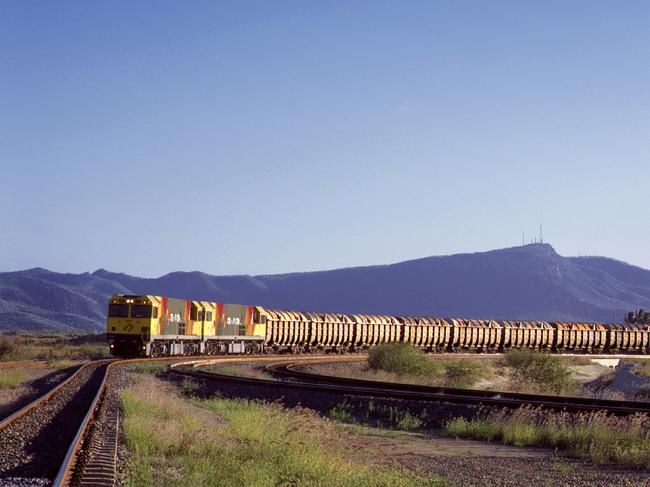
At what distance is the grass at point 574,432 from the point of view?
15.2m

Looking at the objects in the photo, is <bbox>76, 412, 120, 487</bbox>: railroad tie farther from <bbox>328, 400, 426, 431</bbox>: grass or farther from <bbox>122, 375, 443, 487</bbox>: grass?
<bbox>328, 400, 426, 431</bbox>: grass

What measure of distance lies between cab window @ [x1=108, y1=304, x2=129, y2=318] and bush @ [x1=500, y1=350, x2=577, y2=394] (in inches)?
763

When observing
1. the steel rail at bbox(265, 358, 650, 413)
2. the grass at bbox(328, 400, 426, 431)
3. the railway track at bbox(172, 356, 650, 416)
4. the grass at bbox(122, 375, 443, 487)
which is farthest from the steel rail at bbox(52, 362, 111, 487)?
the steel rail at bbox(265, 358, 650, 413)

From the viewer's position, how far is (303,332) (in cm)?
6744

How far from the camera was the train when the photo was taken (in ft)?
152

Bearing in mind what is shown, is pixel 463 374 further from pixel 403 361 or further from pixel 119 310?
pixel 119 310

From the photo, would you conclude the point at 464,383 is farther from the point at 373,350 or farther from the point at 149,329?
the point at 149,329

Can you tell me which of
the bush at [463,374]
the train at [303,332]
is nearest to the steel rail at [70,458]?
the bush at [463,374]

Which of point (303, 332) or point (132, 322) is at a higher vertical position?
point (132, 322)

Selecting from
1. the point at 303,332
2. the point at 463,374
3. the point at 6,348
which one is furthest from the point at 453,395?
the point at 303,332

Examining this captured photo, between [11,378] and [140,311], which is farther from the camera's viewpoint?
[140,311]

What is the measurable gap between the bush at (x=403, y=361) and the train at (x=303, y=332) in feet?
36.5

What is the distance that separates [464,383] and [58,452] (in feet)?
100

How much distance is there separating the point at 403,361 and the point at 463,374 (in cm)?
429
